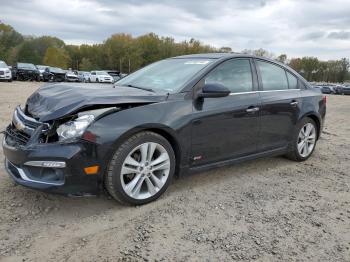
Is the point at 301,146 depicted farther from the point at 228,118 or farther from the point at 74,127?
the point at 74,127

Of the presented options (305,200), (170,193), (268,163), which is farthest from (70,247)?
(268,163)

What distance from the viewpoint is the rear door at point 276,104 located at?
4594mm

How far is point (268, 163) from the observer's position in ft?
17.3

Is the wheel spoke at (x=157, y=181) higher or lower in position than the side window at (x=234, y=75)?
lower

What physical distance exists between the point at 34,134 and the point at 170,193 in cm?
153

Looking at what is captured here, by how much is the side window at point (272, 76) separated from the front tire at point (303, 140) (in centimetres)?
66

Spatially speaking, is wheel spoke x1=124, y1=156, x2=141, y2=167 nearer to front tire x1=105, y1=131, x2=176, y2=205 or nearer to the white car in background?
front tire x1=105, y1=131, x2=176, y2=205

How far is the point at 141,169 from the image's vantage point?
349cm

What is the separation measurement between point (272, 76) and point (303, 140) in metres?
1.16

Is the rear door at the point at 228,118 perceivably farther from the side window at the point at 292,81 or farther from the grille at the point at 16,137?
the grille at the point at 16,137

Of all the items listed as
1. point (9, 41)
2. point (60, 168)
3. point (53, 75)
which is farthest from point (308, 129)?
point (9, 41)

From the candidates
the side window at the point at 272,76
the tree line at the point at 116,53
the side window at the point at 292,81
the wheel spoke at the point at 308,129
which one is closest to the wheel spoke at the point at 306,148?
the wheel spoke at the point at 308,129

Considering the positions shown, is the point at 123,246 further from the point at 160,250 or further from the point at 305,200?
the point at 305,200

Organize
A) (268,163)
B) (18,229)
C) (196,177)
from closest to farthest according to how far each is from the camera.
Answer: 1. (18,229)
2. (196,177)
3. (268,163)
